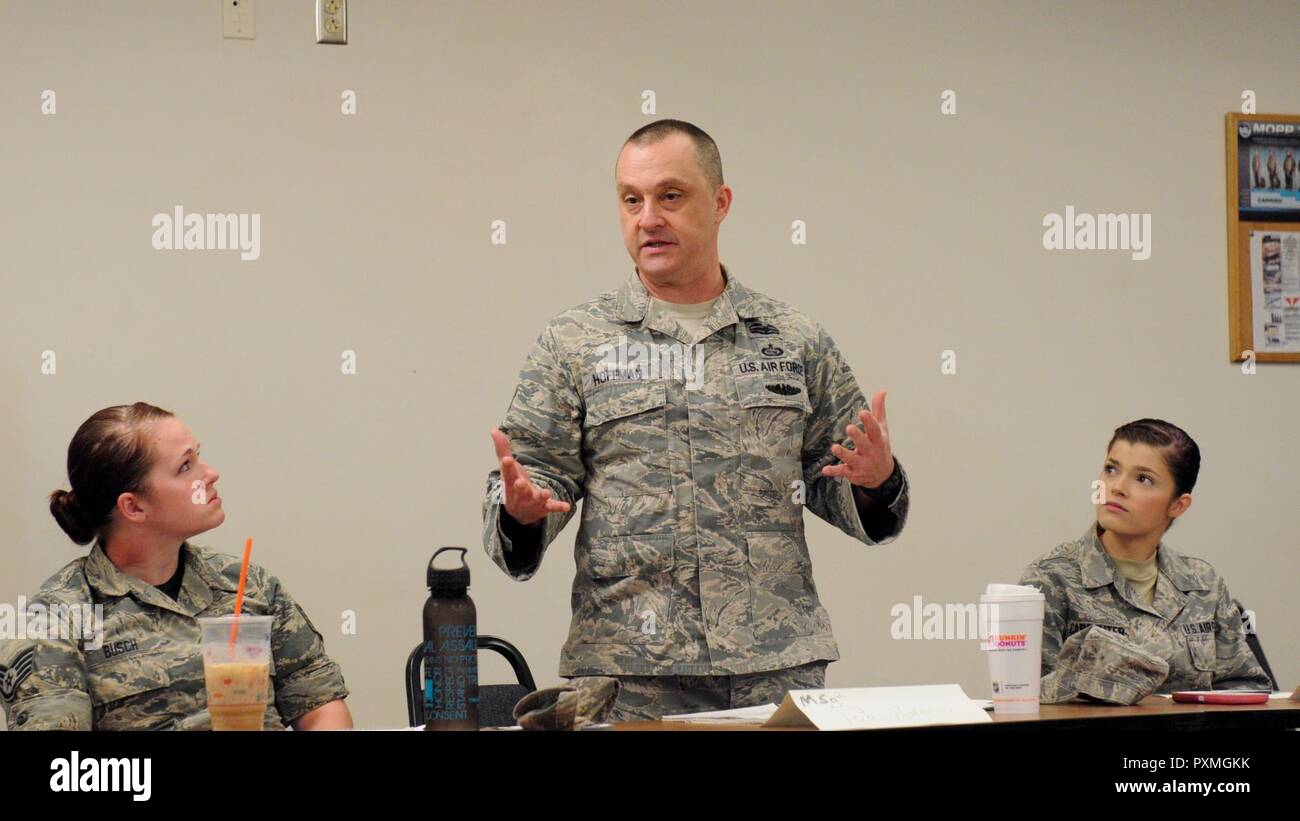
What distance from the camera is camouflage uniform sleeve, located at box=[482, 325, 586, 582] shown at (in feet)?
7.75

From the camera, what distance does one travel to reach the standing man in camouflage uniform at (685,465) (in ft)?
7.91

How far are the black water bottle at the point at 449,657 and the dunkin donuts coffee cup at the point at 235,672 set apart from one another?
205 mm

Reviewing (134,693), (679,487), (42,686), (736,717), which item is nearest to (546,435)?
(679,487)

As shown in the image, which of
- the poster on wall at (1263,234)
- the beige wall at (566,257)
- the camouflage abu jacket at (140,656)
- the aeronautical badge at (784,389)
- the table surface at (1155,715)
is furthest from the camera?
the poster on wall at (1263,234)

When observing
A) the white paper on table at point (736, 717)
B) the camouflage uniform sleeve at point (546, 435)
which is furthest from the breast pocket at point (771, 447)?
the white paper on table at point (736, 717)

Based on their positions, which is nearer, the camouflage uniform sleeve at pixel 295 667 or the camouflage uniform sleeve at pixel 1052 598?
the camouflage uniform sleeve at pixel 295 667

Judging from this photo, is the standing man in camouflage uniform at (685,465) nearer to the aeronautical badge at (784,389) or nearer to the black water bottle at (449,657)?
the aeronautical badge at (784,389)

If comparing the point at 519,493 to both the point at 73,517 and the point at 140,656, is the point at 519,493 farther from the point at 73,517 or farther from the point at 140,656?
the point at 73,517

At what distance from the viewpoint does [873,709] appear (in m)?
1.76

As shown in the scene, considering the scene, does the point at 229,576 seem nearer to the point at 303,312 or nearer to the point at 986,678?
the point at 303,312

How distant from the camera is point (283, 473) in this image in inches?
149

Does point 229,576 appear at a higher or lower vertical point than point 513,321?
lower

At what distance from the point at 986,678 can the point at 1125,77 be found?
6.18 ft
